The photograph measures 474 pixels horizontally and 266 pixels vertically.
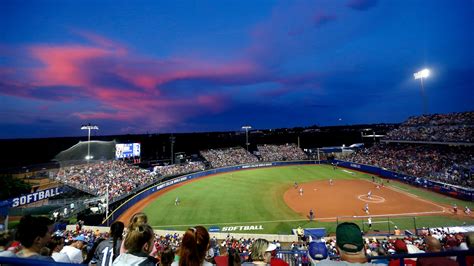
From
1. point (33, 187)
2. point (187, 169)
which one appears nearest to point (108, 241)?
point (33, 187)

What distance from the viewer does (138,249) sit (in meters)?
2.83

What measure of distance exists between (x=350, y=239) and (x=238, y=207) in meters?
28.8

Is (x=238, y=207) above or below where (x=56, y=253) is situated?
below

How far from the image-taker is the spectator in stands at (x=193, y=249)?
268cm

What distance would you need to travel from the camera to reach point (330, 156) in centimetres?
7419

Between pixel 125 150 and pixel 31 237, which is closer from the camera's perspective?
pixel 31 237

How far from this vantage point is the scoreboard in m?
52.9

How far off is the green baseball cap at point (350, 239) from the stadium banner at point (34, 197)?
93.4ft

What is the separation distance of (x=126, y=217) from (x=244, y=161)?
42898 millimetres

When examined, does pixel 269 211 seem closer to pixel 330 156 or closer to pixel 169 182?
pixel 169 182

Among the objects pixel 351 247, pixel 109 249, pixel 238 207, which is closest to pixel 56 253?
pixel 109 249

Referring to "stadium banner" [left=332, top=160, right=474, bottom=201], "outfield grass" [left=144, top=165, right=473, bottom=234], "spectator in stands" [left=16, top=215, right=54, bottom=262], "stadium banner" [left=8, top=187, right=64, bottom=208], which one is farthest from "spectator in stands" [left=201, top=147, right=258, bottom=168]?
"spectator in stands" [left=16, top=215, right=54, bottom=262]

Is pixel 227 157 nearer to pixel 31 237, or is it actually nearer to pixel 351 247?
pixel 31 237

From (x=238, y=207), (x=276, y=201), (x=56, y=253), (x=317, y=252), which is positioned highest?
(x=317, y=252)
